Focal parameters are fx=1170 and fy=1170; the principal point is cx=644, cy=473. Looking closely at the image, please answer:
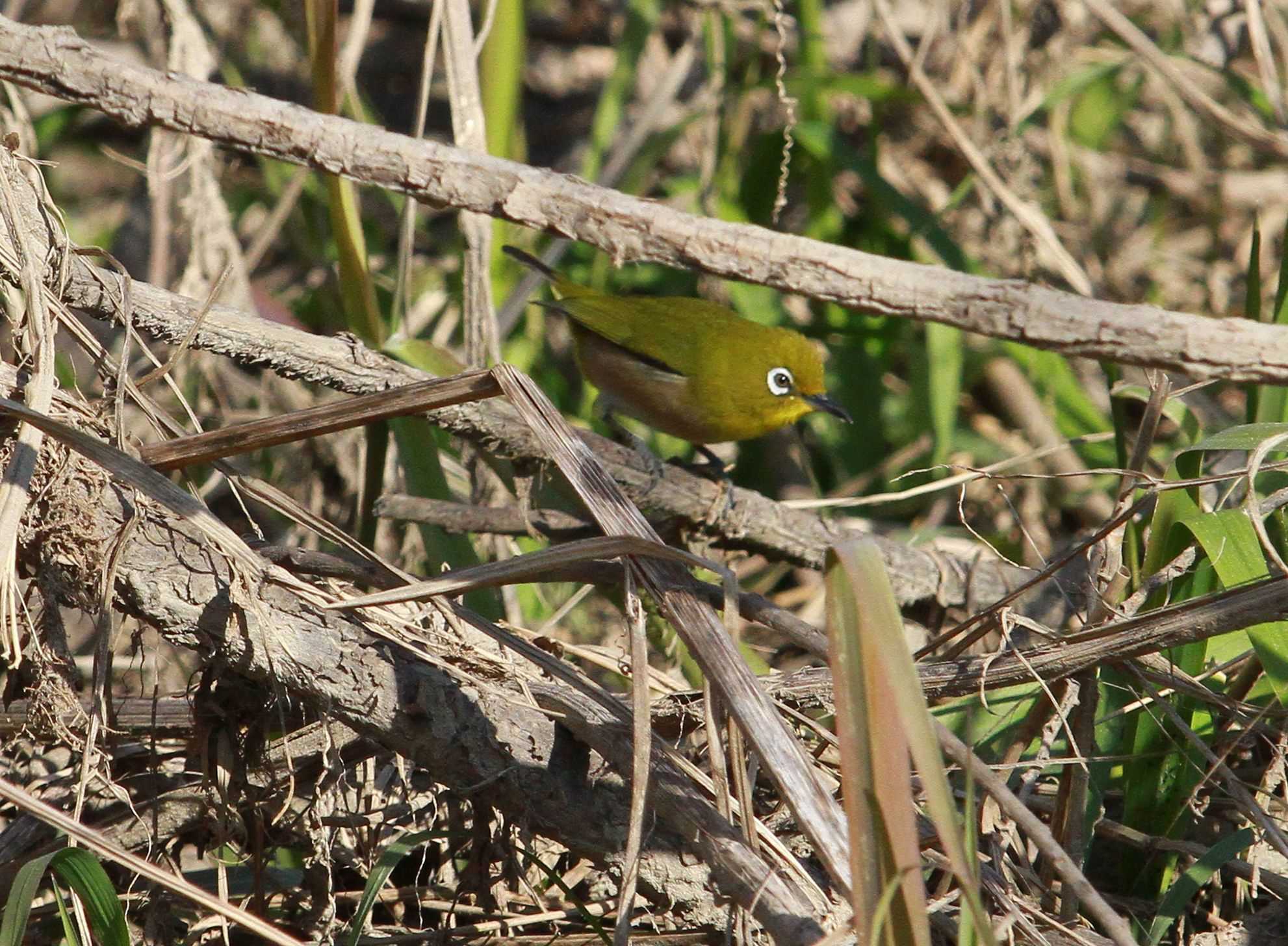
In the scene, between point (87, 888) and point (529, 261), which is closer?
point (87, 888)

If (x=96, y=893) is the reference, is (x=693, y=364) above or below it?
above

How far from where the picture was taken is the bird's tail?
14.0 feet

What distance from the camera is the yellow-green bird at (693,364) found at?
442 centimetres

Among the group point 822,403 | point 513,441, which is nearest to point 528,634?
point 513,441

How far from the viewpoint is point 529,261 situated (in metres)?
4.29

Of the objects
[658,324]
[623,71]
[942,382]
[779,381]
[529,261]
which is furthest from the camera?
[623,71]

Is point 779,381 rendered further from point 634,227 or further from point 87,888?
point 87,888

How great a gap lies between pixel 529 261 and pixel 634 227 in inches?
97.3

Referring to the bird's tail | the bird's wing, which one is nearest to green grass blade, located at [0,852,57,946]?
the bird's tail

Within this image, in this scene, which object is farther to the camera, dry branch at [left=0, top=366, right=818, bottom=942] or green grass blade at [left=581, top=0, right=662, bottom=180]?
green grass blade at [left=581, top=0, right=662, bottom=180]

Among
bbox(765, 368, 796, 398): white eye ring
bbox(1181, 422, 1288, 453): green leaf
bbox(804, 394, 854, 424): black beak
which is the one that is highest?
bbox(1181, 422, 1288, 453): green leaf

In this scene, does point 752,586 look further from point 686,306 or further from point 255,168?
point 255,168

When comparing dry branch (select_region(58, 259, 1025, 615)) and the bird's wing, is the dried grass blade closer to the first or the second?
dry branch (select_region(58, 259, 1025, 615))

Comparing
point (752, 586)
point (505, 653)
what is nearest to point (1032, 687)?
point (505, 653)
